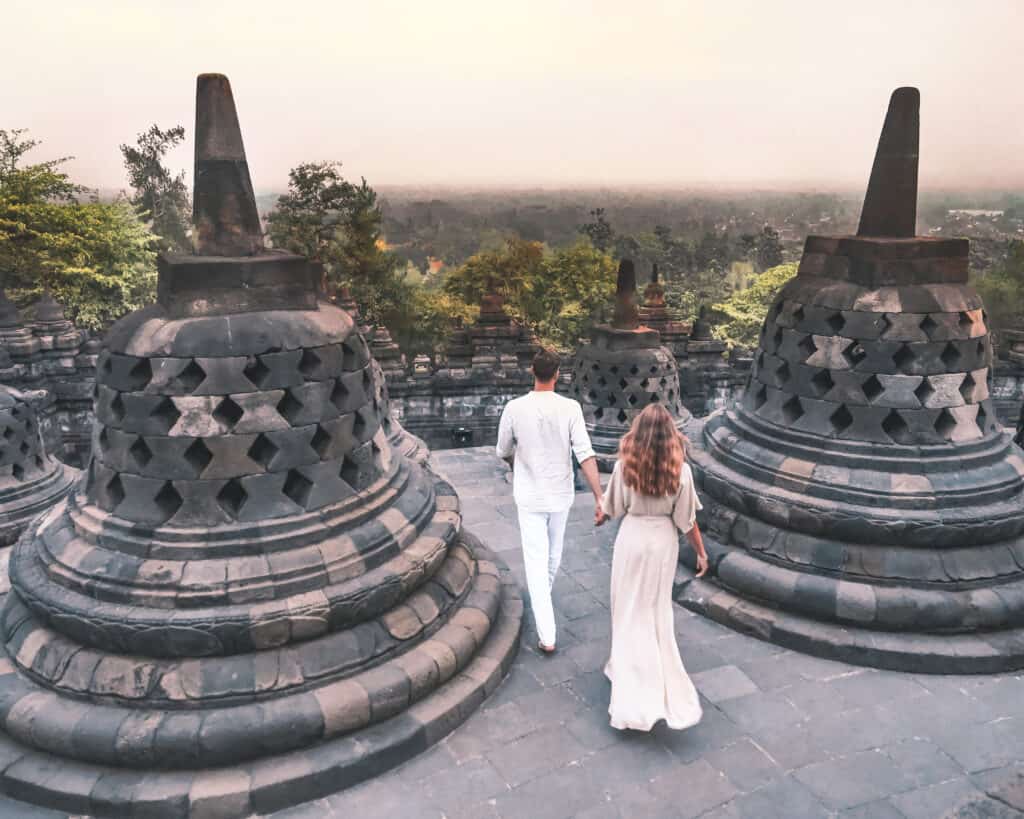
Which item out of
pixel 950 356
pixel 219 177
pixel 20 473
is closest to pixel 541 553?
pixel 219 177

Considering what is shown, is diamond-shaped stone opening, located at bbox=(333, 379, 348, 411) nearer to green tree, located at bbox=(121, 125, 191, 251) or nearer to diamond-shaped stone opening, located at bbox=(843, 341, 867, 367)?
diamond-shaped stone opening, located at bbox=(843, 341, 867, 367)

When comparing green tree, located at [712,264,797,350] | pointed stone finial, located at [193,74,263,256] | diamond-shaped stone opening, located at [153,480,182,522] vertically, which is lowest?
green tree, located at [712,264,797,350]

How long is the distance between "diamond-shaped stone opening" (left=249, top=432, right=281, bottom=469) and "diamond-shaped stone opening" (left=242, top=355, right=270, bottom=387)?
0.96 ft

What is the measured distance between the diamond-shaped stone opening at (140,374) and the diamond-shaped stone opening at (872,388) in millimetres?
4643

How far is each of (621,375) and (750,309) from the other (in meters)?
27.4

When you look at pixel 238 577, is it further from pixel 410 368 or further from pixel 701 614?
pixel 410 368

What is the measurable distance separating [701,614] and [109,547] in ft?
12.7

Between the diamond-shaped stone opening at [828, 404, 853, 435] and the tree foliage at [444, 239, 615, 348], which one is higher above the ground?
the diamond-shaped stone opening at [828, 404, 853, 435]

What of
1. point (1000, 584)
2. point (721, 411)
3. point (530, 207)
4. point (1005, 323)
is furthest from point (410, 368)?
point (530, 207)

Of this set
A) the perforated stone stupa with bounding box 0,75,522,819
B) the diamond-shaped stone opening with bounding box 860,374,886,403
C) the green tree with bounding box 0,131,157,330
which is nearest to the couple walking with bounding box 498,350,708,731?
the perforated stone stupa with bounding box 0,75,522,819

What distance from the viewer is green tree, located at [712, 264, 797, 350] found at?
3328 centimetres

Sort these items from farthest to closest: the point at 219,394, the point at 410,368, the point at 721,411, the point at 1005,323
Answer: the point at 1005,323 → the point at 410,368 → the point at 721,411 → the point at 219,394

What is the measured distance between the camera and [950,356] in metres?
4.80

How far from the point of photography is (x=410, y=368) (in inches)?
606
